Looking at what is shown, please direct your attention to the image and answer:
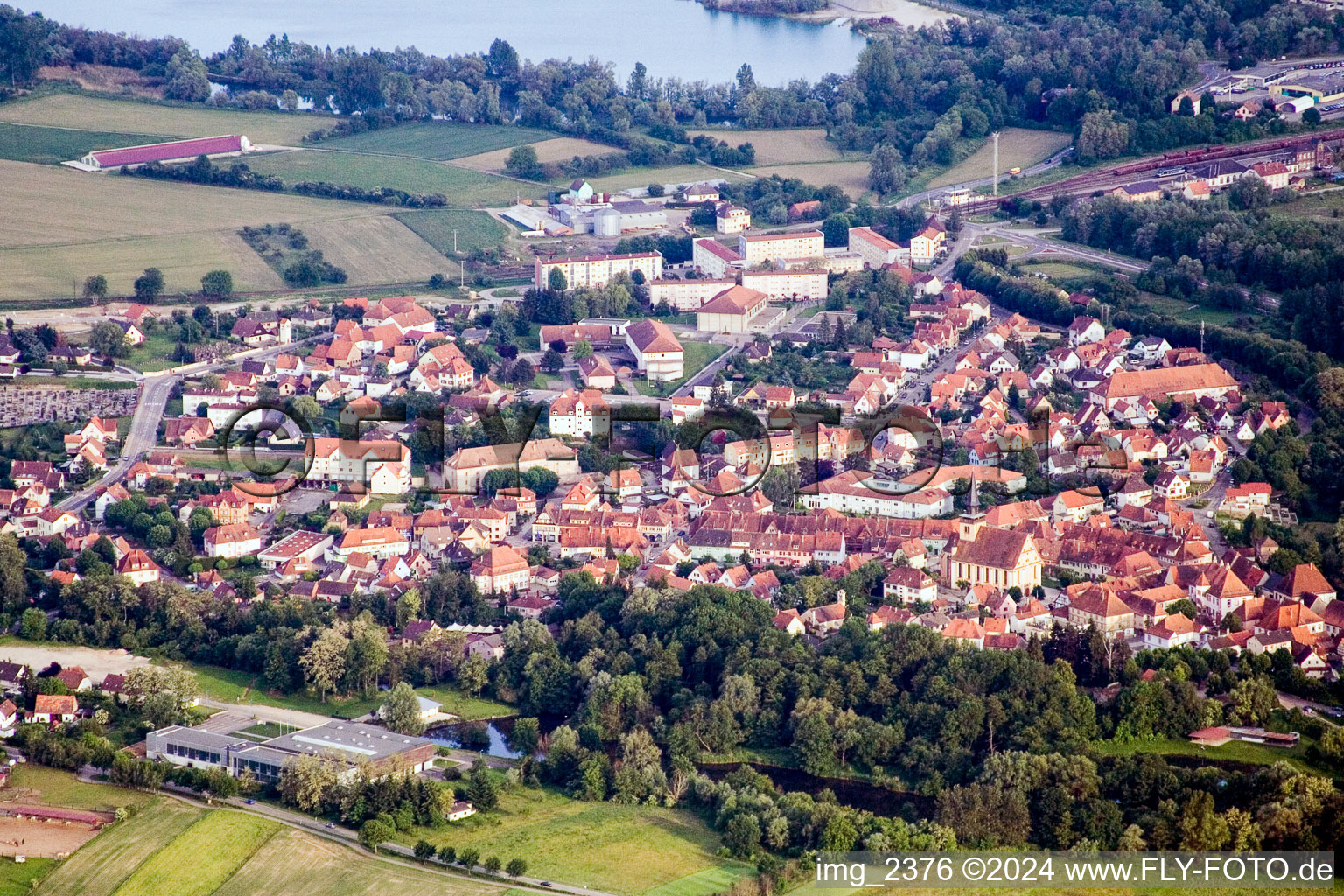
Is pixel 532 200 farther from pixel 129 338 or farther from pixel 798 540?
pixel 798 540

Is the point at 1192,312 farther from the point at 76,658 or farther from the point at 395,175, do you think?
the point at 76,658

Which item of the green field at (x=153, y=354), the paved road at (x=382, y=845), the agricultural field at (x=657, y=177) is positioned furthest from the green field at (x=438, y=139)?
the paved road at (x=382, y=845)

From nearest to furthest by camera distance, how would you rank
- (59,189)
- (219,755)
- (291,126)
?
(219,755) < (59,189) < (291,126)

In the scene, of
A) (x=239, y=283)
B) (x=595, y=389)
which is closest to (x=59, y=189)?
(x=239, y=283)

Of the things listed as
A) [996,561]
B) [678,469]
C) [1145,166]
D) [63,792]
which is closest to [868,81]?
[1145,166]

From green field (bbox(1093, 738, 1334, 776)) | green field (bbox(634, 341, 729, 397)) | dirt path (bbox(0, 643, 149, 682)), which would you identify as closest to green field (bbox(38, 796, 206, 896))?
dirt path (bbox(0, 643, 149, 682))

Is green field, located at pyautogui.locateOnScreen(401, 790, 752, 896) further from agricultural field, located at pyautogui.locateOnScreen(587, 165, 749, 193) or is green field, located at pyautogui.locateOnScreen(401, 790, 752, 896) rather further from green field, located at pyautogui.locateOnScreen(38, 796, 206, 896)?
agricultural field, located at pyautogui.locateOnScreen(587, 165, 749, 193)
